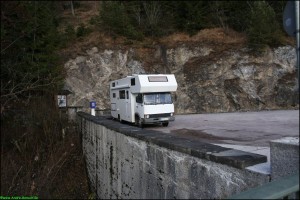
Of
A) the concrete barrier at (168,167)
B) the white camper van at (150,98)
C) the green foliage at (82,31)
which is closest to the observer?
the concrete barrier at (168,167)

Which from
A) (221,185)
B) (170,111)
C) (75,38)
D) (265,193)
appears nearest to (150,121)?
(170,111)

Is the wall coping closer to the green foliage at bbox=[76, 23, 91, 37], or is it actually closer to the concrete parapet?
the concrete parapet

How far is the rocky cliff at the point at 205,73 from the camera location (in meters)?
31.5

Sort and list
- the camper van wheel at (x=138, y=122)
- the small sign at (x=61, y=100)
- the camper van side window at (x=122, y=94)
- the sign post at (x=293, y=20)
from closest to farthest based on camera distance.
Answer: the sign post at (x=293, y=20), the camper van wheel at (x=138, y=122), the camper van side window at (x=122, y=94), the small sign at (x=61, y=100)

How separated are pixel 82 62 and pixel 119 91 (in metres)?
13.0

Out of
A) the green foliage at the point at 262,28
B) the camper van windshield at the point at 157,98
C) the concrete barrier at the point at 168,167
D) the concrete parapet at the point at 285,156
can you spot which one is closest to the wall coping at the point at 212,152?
the concrete barrier at the point at 168,167

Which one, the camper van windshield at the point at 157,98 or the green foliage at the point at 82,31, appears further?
the green foliage at the point at 82,31

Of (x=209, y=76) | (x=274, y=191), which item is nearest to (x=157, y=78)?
(x=274, y=191)

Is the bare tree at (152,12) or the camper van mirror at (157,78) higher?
the bare tree at (152,12)

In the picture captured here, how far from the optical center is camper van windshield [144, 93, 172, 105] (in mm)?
17455

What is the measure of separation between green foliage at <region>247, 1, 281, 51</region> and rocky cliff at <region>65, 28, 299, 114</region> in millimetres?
889

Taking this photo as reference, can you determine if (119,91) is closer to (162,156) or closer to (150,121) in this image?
(150,121)

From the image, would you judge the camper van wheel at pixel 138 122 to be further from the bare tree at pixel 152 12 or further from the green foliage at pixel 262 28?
the bare tree at pixel 152 12

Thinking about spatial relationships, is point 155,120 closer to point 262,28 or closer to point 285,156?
point 285,156
